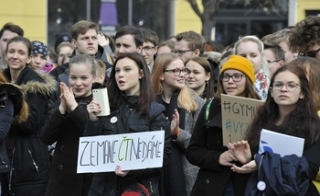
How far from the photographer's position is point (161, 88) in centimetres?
→ 772

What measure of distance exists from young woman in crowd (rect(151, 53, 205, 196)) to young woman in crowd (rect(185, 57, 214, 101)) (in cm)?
33

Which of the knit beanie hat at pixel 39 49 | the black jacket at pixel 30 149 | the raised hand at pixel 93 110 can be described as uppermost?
the knit beanie hat at pixel 39 49

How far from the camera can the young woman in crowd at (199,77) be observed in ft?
27.0

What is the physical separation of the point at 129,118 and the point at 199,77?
1853 mm

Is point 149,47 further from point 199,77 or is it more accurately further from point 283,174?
point 283,174

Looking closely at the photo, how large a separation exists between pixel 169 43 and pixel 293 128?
4.97 meters

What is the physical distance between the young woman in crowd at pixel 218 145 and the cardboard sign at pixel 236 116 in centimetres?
10

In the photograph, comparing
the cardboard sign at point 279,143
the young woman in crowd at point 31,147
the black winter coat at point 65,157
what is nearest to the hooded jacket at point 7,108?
the black winter coat at point 65,157

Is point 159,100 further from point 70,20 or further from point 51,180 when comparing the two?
point 70,20

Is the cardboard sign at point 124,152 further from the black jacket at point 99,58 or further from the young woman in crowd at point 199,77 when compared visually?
the black jacket at point 99,58

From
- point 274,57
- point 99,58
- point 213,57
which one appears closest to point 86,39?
point 99,58

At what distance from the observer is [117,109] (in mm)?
6582

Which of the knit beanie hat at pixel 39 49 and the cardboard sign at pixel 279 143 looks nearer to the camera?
the cardboard sign at pixel 279 143

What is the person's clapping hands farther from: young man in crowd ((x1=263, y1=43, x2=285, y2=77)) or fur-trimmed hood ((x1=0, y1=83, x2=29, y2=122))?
young man in crowd ((x1=263, y1=43, x2=285, y2=77))
